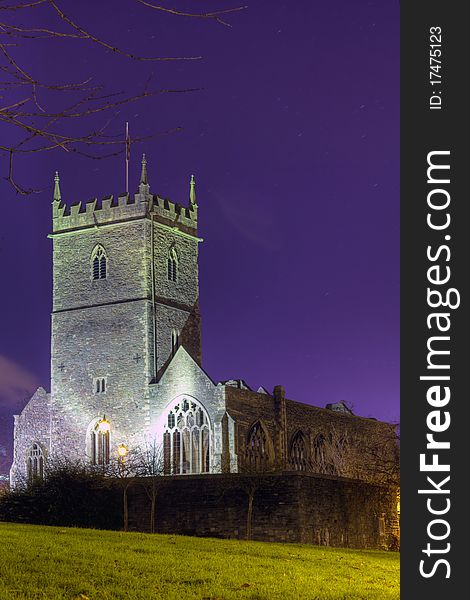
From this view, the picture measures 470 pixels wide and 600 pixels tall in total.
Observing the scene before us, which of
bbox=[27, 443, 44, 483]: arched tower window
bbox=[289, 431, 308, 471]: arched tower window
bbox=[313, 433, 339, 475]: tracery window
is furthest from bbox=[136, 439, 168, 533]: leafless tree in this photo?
bbox=[313, 433, 339, 475]: tracery window

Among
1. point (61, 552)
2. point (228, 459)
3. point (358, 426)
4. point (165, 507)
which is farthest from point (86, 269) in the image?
point (61, 552)

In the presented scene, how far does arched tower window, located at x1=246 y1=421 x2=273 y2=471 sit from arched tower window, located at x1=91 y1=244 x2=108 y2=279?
10609 millimetres

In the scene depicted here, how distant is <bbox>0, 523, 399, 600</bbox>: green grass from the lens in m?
15.4

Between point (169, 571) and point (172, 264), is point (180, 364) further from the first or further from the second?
point (169, 571)

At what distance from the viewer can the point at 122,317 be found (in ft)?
182

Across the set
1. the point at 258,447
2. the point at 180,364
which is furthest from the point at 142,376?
the point at 258,447

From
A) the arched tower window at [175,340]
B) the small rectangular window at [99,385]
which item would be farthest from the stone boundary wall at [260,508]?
the arched tower window at [175,340]

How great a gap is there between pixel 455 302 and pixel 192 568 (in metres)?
7.86

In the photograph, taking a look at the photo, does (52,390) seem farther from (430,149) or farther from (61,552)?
(430,149)

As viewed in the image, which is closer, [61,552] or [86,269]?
[61,552]

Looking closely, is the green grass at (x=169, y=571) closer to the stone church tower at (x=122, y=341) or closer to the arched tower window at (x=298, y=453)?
the stone church tower at (x=122, y=341)

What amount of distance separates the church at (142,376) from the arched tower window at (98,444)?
2.1 inches

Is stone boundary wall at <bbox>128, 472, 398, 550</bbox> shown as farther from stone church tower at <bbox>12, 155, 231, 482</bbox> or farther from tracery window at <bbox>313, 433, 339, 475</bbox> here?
tracery window at <bbox>313, 433, 339, 475</bbox>

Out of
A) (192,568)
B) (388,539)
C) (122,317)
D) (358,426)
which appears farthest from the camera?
(358,426)
